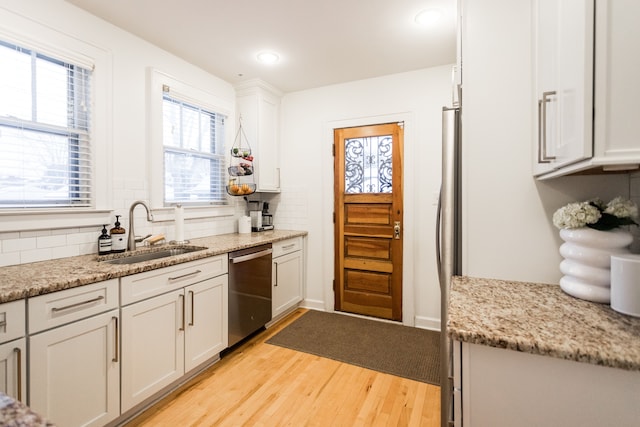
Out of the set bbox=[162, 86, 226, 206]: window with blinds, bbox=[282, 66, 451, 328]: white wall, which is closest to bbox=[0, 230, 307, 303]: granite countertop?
bbox=[162, 86, 226, 206]: window with blinds

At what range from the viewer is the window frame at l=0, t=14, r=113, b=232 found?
1732mm

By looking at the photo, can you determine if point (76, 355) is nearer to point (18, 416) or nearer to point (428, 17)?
point (18, 416)

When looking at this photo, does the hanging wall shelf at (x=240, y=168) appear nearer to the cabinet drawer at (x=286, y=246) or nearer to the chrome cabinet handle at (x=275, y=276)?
the cabinet drawer at (x=286, y=246)

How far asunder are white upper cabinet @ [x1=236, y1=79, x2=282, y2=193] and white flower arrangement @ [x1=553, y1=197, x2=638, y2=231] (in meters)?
2.74

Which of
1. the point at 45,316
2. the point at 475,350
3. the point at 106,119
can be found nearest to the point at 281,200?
the point at 106,119

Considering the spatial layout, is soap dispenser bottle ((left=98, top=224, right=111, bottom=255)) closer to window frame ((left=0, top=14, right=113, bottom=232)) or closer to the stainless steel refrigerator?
window frame ((left=0, top=14, right=113, bottom=232))

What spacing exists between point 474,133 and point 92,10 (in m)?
2.56

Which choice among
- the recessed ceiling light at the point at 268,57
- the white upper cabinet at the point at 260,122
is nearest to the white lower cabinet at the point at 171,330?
the white upper cabinet at the point at 260,122

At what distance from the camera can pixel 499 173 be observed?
1382 millimetres

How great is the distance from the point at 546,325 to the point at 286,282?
2.60m

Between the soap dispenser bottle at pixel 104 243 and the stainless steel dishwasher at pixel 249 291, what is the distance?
0.82 m

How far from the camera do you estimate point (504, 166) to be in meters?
1.37

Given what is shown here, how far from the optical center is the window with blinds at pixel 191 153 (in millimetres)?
2699

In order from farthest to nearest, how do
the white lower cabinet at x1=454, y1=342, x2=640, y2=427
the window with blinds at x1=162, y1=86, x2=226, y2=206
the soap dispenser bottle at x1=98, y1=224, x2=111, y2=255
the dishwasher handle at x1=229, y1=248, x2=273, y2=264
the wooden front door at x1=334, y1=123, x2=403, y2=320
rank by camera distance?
the wooden front door at x1=334, y1=123, x2=403, y2=320
the window with blinds at x1=162, y1=86, x2=226, y2=206
the dishwasher handle at x1=229, y1=248, x2=273, y2=264
the soap dispenser bottle at x1=98, y1=224, x2=111, y2=255
the white lower cabinet at x1=454, y1=342, x2=640, y2=427
